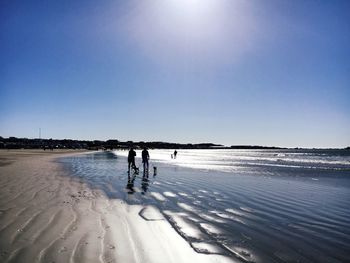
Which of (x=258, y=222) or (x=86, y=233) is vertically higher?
(x=86, y=233)

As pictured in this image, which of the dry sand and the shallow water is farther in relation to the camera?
the shallow water

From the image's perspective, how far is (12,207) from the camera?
9.49 meters

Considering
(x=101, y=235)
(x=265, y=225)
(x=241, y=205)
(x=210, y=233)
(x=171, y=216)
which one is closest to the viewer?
(x=101, y=235)

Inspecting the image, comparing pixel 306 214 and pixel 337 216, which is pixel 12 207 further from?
pixel 337 216

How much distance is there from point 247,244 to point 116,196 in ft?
23.8

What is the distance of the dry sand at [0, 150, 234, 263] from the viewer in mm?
5582

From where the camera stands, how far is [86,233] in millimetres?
6941

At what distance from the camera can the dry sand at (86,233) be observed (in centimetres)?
558

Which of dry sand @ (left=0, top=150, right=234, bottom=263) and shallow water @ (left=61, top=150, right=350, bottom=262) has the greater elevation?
dry sand @ (left=0, top=150, right=234, bottom=263)

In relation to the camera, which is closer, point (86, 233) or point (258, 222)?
point (86, 233)

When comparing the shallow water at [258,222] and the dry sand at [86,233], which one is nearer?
the dry sand at [86,233]

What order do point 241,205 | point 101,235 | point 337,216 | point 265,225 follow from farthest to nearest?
point 241,205 < point 337,216 < point 265,225 < point 101,235

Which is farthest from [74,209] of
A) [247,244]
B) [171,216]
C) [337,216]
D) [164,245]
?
[337,216]

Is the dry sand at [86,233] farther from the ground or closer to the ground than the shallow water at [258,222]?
farther from the ground
